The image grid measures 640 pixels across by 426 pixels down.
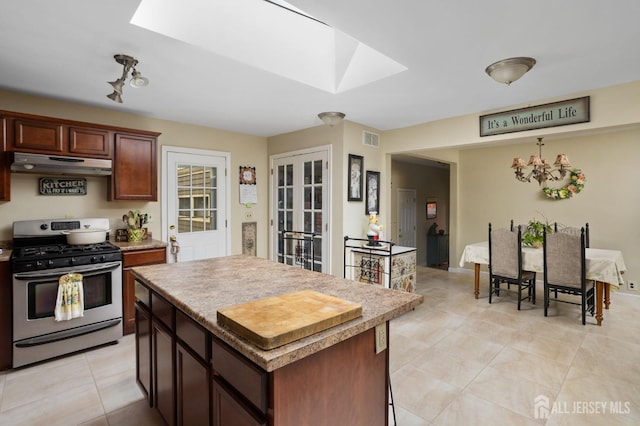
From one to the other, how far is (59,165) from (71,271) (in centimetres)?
105

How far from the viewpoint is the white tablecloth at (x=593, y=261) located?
3633mm

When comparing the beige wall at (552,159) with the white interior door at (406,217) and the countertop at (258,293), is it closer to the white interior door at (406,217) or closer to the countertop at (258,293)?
the white interior door at (406,217)

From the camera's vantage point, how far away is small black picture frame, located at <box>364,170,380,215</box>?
15.1ft

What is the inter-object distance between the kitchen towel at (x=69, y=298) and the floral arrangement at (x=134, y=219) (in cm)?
A: 98

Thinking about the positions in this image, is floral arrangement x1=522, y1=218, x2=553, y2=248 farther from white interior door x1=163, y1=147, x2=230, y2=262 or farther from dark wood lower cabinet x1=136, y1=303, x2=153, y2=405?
dark wood lower cabinet x1=136, y1=303, x2=153, y2=405

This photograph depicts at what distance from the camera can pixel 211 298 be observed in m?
1.60

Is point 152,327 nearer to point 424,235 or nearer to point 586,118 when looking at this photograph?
point 586,118

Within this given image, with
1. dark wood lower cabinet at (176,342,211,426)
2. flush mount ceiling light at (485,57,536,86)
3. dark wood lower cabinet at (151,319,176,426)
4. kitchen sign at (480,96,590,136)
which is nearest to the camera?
dark wood lower cabinet at (176,342,211,426)

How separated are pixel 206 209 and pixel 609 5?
4.41m

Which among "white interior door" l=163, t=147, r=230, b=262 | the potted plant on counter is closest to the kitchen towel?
the potted plant on counter

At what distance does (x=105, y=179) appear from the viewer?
3.76 meters

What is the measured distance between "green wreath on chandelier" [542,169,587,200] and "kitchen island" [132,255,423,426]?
509 cm

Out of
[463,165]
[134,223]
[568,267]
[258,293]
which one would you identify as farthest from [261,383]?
[463,165]

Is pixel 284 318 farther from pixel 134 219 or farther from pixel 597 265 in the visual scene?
pixel 597 265
